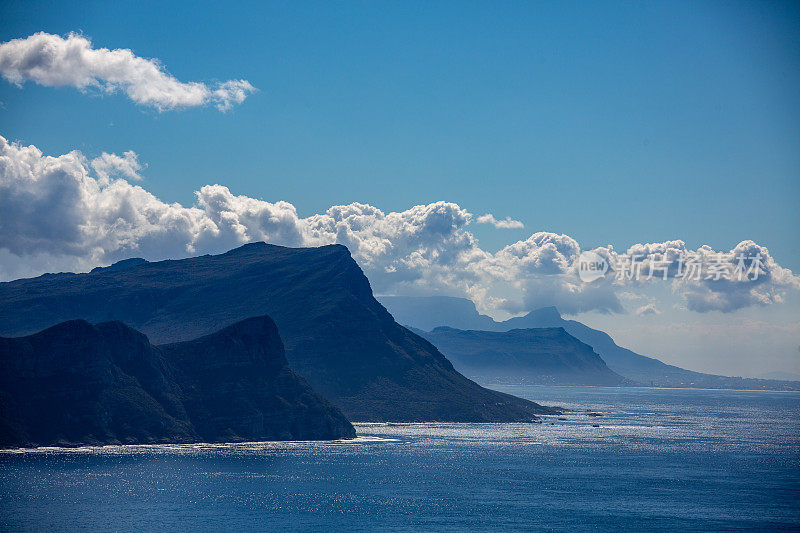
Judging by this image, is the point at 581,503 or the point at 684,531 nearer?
the point at 684,531

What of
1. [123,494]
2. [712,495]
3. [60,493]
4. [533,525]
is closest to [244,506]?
[123,494]

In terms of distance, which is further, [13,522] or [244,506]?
[244,506]

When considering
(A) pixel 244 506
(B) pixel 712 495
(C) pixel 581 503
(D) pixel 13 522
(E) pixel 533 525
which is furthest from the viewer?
(B) pixel 712 495

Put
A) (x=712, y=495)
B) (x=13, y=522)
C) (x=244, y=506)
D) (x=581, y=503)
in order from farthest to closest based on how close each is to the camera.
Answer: (x=712, y=495)
(x=581, y=503)
(x=244, y=506)
(x=13, y=522)

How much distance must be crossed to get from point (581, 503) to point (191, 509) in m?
79.5

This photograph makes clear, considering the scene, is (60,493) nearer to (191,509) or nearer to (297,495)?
(191,509)

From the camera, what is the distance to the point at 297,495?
181 m

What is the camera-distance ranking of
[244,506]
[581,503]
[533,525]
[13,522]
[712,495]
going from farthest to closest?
[712,495], [581,503], [244,506], [533,525], [13,522]

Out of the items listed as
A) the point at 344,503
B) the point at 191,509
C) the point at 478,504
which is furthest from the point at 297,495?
the point at 478,504

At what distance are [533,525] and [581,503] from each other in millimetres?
29628

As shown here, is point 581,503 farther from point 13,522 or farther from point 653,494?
point 13,522

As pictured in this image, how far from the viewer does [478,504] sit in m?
176

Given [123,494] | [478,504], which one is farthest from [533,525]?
[123,494]

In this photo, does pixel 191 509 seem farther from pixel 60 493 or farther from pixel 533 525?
pixel 533 525
